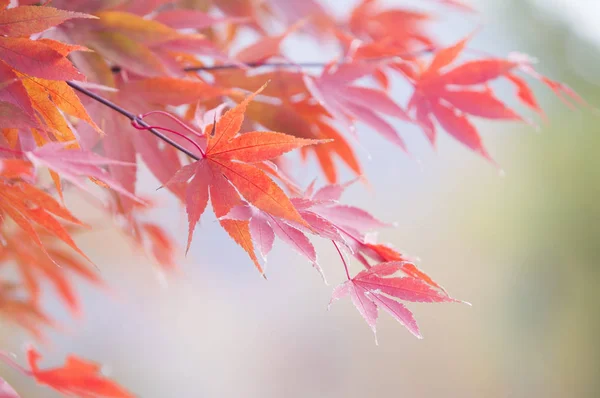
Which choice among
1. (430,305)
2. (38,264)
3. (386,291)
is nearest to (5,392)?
(386,291)

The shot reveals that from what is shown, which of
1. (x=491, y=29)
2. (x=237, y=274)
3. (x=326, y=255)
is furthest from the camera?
(x=491, y=29)

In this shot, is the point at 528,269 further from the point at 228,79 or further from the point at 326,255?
the point at 228,79

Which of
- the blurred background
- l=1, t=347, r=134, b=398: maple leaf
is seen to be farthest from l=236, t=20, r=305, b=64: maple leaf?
the blurred background

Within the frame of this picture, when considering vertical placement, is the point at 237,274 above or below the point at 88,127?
above

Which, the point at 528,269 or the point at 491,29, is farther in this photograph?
the point at 491,29

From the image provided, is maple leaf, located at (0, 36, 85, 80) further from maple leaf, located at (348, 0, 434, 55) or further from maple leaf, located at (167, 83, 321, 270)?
maple leaf, located at (348, 0, 434, 55)

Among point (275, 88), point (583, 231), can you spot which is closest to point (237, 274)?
point (583, 231)

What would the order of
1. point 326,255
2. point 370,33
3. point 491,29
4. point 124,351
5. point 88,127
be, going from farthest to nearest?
1. point 491,29
2. point 326,255
3. point 124,351
4. point 370,33
5. point 88,127
